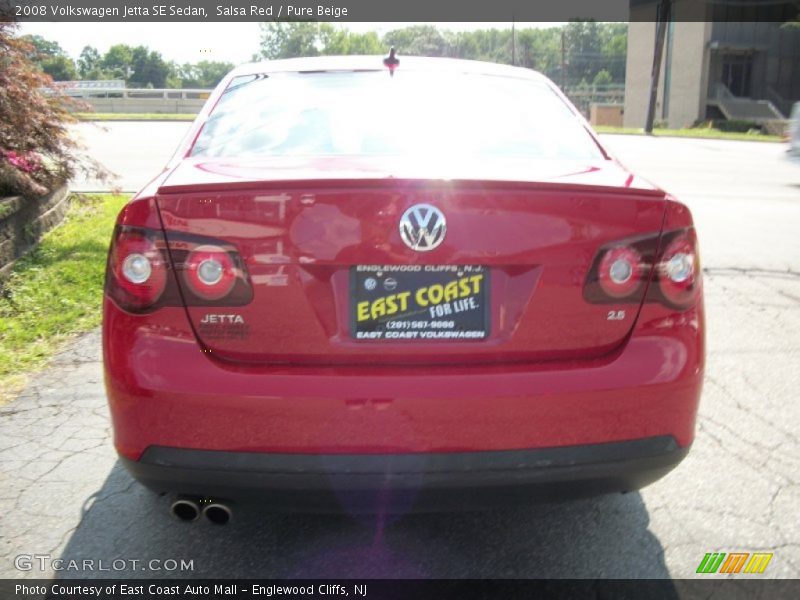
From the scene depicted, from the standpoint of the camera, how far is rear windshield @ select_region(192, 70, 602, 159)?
2791 mm

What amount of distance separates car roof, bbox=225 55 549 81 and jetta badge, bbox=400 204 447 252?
1609mm

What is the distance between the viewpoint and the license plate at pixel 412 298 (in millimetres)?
2164

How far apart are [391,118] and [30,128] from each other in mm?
5434

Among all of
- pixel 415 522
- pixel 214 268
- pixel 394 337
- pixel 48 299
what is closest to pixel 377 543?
pixel 415 522

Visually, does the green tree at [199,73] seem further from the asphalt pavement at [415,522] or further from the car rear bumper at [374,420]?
the car rear bumper at [374,420]

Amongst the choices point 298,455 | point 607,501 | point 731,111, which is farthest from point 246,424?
point 731,111

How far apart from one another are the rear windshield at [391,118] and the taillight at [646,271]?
0.63 meters

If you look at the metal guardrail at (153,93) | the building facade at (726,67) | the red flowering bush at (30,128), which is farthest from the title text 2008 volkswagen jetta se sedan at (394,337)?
the building facade at (726,67)

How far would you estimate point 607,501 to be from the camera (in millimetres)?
3090

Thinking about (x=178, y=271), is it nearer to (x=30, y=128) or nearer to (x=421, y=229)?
(x=421, y=229)

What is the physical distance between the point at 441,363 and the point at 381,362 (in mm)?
171

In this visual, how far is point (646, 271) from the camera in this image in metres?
2.29

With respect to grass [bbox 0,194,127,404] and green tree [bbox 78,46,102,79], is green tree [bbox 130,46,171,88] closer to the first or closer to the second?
green tree [bbox 78,46,102,79]

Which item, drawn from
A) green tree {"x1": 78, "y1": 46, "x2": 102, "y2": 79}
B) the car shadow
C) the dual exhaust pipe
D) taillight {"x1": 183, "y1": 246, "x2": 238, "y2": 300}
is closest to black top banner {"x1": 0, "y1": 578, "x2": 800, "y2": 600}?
the car shadow
